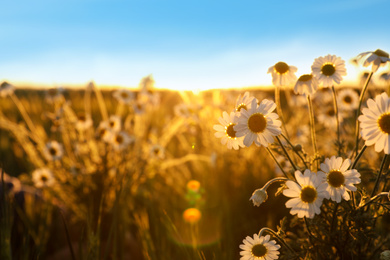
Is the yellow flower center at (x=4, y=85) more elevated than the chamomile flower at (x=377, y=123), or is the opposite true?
the yellow flower center at (x=4, y=85)

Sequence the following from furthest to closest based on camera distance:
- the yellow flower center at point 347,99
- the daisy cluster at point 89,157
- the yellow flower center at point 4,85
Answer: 1. the yellow flower center at point 4,85
2. the yellow flower center at point 347,99
3. the daisy cluster at point 89,157

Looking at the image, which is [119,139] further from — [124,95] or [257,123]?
[257,123]

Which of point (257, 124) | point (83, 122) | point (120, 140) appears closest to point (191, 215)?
point (120, 140)

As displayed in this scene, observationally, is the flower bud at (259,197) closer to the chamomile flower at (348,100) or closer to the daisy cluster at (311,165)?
the daisy cluster at (311,165)

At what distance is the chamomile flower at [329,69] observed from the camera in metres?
1.49

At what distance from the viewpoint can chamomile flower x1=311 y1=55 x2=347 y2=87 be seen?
1493 mm

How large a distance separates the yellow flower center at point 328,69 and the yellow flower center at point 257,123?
50 cm

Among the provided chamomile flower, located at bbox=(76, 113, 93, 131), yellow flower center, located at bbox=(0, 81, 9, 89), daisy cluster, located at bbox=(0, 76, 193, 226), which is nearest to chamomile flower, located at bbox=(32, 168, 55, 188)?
daisy cluster, located at bbox=(0, 76, 193, 226)

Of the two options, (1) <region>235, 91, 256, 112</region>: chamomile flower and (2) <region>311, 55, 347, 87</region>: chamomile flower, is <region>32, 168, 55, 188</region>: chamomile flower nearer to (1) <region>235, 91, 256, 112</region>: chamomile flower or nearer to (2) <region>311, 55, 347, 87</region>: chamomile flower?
(1) <region>235, 91, 256, 112</region>: chamomile flower

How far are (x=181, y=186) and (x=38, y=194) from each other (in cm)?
146

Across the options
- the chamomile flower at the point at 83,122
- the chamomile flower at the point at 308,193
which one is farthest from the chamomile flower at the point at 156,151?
the chamomile flower at the point at 308,193

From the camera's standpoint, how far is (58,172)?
3.36 m

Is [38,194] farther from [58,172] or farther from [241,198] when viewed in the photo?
[241,198]

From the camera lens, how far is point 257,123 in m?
1.19
